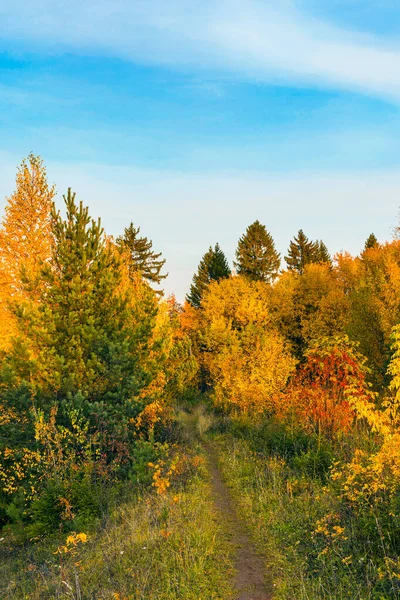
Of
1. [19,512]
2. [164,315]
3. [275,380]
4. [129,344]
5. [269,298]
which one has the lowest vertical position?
[19,512]

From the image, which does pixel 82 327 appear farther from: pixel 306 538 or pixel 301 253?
pixel 301 253

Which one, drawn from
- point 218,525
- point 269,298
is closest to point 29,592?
point 218,525

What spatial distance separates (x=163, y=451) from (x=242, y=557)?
7.46 m

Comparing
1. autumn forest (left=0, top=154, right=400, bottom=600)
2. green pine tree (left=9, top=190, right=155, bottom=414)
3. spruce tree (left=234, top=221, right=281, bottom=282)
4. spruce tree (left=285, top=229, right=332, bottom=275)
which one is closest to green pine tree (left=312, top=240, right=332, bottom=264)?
spruce tree (left=285, top=229, right=332, bottom=275)

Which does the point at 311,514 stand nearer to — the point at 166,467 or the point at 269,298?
the point at 166,467

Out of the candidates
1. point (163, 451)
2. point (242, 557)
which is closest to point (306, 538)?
point (242, 557)

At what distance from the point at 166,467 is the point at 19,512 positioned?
462 centimetres

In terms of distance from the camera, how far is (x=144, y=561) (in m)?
7.10

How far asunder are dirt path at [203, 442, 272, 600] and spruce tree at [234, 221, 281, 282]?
37664 millimetres

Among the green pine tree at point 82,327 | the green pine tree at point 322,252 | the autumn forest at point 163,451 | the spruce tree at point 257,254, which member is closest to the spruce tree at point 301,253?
the green pine tree at point 322,252

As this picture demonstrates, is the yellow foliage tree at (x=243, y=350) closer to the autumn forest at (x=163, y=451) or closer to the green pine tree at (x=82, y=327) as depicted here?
the autumn forest at (x=163, y=451)

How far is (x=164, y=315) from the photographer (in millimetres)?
23953

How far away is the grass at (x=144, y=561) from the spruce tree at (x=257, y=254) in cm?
3894

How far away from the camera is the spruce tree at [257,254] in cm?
4769
